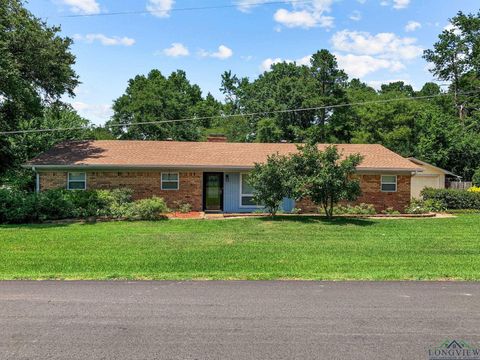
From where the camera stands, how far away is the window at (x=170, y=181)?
70.6ft

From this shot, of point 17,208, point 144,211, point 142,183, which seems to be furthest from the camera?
point 142,183

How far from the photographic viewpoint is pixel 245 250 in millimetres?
11562

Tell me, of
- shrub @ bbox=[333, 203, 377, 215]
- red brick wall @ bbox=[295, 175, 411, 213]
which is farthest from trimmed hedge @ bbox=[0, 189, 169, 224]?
red brick wall @ bbox=[295, 175, 411, 213]

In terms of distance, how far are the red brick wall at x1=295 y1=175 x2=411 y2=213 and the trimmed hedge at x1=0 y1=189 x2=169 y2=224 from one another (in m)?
8.61

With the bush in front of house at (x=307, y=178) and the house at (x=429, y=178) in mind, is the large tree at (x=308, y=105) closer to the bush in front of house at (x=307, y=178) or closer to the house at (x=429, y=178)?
the house at (x=429, y=178)

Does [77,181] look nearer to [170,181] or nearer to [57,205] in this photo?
[57,205]

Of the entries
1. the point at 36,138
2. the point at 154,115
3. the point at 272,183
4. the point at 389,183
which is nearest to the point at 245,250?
the point at 272,183

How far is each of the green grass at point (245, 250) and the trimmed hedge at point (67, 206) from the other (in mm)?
1255

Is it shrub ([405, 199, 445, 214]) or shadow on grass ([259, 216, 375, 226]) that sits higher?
shrub ([405, 199, 445, 214])

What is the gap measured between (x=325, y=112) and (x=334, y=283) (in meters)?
39.8

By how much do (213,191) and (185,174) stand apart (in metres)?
1.76

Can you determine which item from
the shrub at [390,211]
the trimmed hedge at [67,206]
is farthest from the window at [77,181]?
the shrub at [390,211]

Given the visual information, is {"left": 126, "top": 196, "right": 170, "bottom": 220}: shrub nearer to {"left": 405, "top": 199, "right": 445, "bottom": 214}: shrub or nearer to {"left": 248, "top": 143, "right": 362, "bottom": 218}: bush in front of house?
{"left": 248, "top": 143, "right": 362, "bottom": 218}: bush in front of house

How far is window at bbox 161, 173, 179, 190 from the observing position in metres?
21.5
